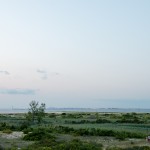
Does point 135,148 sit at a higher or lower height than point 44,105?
lower

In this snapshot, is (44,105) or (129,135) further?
(44,105)

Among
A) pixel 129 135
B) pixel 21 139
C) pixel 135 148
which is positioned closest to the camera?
pixel 135 148

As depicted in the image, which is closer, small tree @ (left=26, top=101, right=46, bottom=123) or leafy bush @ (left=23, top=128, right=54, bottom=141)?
leafy bush @ (left=23, top=128, right=54, bottom=141)

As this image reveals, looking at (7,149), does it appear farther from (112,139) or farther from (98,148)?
(112,139)

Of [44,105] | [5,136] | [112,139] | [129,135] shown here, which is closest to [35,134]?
[5,136]

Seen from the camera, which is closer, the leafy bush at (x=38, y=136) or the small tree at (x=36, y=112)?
the leafy bush at (x=38, y=136)

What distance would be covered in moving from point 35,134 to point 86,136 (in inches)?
247

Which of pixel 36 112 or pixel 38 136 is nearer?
pixel 38 136

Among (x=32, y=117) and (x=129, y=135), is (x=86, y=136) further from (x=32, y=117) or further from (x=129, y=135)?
(x=32, y=117)

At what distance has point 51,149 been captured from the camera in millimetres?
26719

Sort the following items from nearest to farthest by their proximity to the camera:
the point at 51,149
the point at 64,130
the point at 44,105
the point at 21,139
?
1. the point at 51,149
2. the point at 21,139
3. the point at 64,130
4. the point at 44,105

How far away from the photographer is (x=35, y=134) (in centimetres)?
3628

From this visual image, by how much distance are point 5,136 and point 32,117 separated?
1081 inches

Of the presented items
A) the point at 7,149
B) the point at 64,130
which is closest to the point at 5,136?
the point at 64,130
